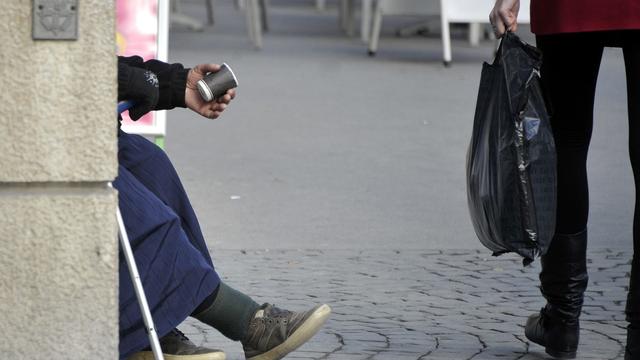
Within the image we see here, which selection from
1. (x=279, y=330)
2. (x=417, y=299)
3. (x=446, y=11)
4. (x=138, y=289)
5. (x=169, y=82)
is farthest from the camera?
(x=446, y=11)

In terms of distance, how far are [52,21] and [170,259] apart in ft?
2.70

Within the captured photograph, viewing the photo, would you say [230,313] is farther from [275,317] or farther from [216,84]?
[216,84]

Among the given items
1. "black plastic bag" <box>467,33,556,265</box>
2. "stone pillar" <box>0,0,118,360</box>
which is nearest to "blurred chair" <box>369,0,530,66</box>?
"black plastic bag" <box>467,33,556,265</box>

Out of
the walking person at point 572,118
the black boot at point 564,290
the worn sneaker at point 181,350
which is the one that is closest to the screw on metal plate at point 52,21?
the worn sneaker at point 181,350

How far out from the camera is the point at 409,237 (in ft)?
20.7

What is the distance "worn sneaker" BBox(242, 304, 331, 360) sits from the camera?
3.88 metres

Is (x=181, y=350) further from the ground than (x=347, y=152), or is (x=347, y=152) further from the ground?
(x=181, y=350)

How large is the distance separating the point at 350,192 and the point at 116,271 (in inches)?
163

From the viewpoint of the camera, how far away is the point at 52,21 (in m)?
3.00

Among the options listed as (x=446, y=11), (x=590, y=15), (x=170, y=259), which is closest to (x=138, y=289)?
(x=170, y=259)

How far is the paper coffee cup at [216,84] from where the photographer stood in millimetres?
3688

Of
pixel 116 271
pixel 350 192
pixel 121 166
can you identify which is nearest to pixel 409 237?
pixel 350 192

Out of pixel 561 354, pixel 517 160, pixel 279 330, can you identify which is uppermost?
pixel 517 160

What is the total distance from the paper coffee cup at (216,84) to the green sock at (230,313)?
0.52m
